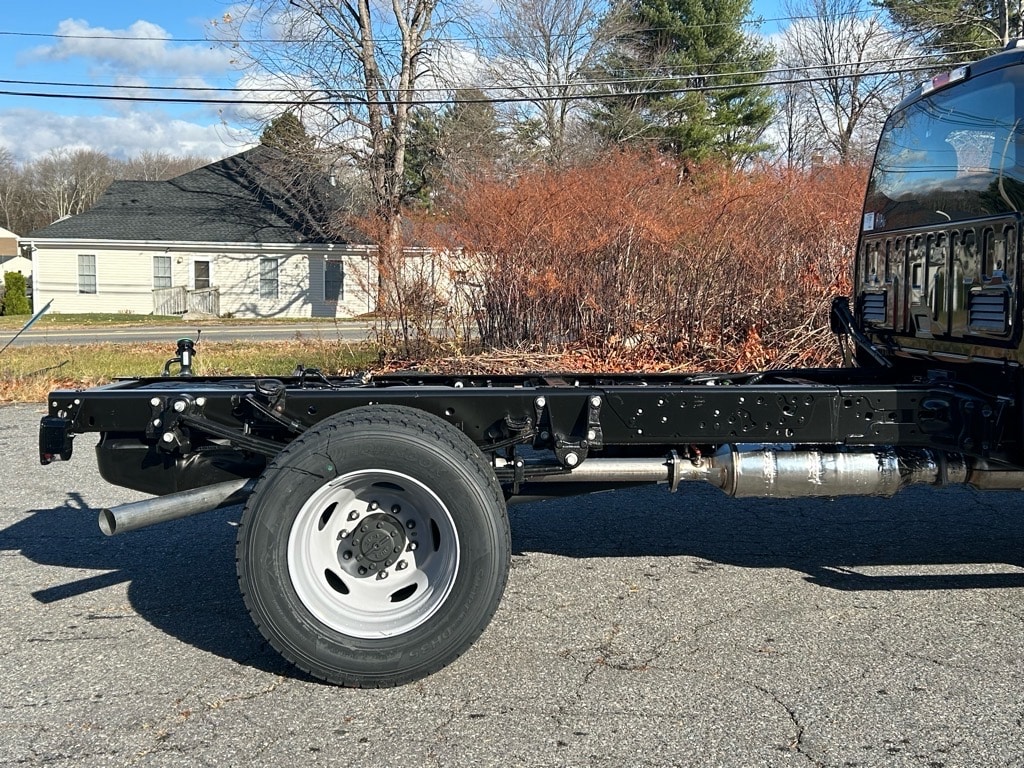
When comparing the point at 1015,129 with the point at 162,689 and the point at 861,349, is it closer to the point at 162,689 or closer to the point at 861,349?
the point at 861,349

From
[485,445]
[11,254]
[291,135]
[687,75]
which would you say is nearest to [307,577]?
[485,445]

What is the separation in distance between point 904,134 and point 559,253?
22.7ft

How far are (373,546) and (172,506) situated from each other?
31.7 inches

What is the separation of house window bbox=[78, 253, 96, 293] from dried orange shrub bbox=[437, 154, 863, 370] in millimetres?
26075

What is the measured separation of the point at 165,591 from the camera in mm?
4891

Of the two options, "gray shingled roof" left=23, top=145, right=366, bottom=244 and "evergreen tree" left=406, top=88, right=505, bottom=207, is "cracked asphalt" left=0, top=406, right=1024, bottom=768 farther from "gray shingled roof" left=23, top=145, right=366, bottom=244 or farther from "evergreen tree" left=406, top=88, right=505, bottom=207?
"gray shingled roof" left=23, top=145, right=366, bottom=244

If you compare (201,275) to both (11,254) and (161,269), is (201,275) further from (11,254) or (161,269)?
(11,254)

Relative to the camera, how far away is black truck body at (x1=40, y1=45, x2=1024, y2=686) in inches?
146

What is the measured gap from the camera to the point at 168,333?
992 inches

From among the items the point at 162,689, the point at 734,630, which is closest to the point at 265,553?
the point at 162,689

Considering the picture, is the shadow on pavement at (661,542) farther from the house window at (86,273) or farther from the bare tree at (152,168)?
the bare tree at (152,168)

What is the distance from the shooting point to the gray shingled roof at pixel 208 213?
34.2 meters

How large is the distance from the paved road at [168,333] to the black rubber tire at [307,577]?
15.0 meters

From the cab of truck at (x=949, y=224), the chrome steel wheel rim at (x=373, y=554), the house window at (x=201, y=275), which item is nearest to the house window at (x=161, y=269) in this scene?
the house window at (x=201, y=275)
